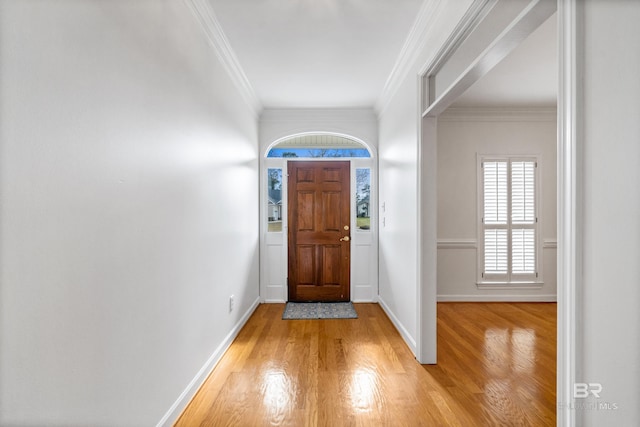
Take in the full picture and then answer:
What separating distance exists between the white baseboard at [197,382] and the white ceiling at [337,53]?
2.53 meters

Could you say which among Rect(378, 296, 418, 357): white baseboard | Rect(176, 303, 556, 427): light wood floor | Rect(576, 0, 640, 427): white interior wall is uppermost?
Rect(576, 0, 640, 427): white interior wall

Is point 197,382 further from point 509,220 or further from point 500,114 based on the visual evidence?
point 500,114

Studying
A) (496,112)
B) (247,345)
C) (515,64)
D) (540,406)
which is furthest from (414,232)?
(496,112)

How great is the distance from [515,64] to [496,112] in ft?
4.21

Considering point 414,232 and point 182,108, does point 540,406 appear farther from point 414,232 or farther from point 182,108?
point 182,108

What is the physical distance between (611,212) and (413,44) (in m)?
2.14

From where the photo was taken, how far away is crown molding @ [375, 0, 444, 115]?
84.5 inches

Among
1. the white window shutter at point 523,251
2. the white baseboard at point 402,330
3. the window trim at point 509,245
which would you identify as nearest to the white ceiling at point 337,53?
the window trim at point 509,245

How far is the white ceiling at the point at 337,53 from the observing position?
221cm

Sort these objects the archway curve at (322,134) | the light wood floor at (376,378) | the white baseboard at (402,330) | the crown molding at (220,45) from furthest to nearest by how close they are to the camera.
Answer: the archway curve at (322,134) < the white baseboard at (402,330) < the crown molding at (220,45) < the light wood floor at (376,378)

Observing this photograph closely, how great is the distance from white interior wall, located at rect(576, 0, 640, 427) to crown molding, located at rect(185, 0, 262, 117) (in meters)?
2.08

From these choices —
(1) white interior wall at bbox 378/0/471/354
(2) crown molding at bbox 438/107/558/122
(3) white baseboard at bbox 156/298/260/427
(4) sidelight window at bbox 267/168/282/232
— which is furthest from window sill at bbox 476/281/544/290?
(3) white baseboard at bbox 156/298/260/427

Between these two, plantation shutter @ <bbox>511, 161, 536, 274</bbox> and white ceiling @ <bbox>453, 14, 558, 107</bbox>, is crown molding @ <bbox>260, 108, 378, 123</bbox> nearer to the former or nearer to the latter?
white ceiling @ <bbox>453, 14, 558, 107</bbox>

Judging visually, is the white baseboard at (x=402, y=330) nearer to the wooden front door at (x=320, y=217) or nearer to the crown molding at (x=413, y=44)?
the wooden front door at (x=320, y=217)
